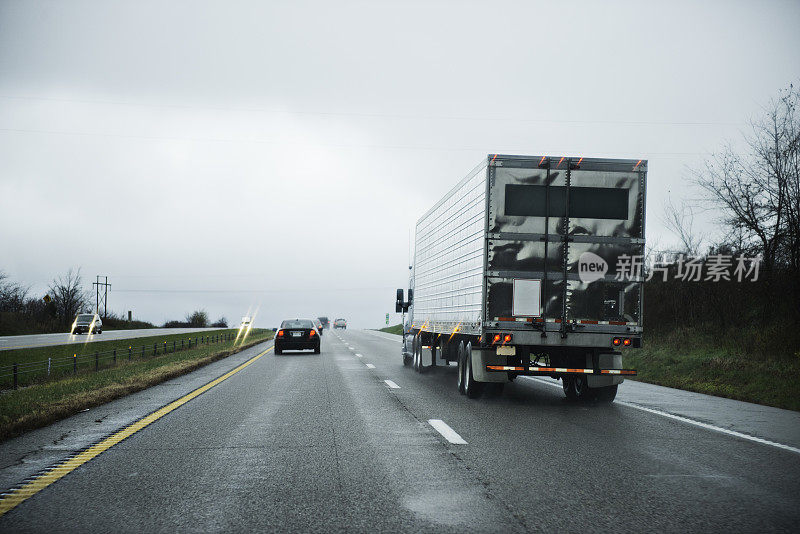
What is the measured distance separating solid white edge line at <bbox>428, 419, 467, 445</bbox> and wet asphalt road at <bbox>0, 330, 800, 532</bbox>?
0.11m

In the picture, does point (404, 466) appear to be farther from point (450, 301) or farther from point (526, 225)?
point (450, 301)

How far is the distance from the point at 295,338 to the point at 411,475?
22.1 m

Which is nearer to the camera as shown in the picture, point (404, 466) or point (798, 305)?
point (404, 466)

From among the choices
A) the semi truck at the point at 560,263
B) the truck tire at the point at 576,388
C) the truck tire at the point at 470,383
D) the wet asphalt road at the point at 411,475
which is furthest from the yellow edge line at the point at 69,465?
the truck tire at the point at 576,388

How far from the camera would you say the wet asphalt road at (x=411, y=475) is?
4.43 meters

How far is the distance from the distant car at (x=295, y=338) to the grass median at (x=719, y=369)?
39.9 feet

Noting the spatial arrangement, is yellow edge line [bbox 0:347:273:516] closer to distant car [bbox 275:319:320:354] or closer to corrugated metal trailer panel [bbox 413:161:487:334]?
corrugated metal trailer panel [bbox 413:161:487:334]

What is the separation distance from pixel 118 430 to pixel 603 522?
5943 mm

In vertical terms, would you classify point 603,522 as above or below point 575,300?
below

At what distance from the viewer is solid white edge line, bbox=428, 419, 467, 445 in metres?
7.40

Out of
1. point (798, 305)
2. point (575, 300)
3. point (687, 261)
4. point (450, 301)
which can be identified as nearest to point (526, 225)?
point (575, 300)

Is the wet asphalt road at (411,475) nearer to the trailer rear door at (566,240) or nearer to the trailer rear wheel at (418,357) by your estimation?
the trailer rear door at (566,240)

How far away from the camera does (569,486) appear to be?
17.6 feet

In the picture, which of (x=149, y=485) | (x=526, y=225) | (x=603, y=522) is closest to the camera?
(x=603, y=522)
